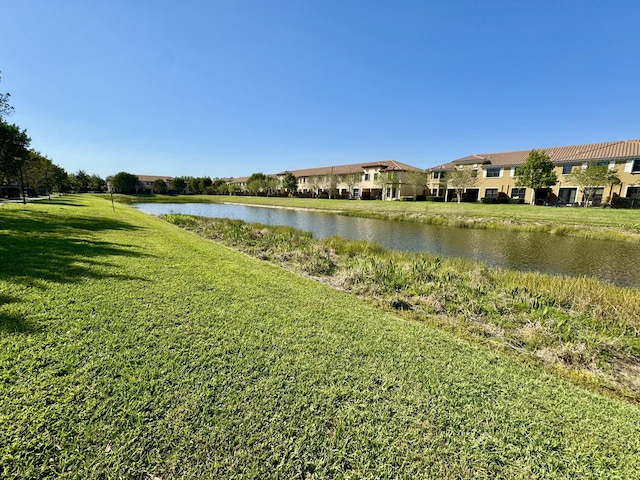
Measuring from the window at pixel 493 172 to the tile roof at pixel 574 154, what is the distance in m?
0.68

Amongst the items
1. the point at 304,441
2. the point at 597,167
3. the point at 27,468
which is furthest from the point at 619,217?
the point at 27,468

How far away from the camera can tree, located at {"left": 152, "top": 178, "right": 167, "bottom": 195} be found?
8456 centimetres

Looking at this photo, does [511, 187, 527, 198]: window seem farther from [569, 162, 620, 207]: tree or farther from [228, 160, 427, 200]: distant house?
[228, 160, 427, 200]: distant house

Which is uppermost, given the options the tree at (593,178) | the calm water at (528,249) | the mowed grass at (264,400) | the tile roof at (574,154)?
the tile roof at (574,154)

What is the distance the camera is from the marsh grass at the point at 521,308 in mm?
4355

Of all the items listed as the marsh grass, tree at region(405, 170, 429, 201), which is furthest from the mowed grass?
tree at region(405, 170, 429, 201)

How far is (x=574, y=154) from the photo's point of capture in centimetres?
Answer: 3534

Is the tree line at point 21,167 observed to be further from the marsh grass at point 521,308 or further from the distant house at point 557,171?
the distant house at point 557,171

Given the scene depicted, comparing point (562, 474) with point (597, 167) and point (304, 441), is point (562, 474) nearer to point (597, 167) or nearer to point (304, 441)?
point (304, 441)

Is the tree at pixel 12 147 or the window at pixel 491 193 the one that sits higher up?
the tree at pixel 12 147

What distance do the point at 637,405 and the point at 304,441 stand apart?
398cm

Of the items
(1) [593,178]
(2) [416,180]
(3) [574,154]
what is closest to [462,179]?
(2) [416,180]

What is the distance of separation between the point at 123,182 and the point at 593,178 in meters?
94.2

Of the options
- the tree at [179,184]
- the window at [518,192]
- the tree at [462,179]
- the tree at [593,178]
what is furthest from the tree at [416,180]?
the tree at [179,184]
